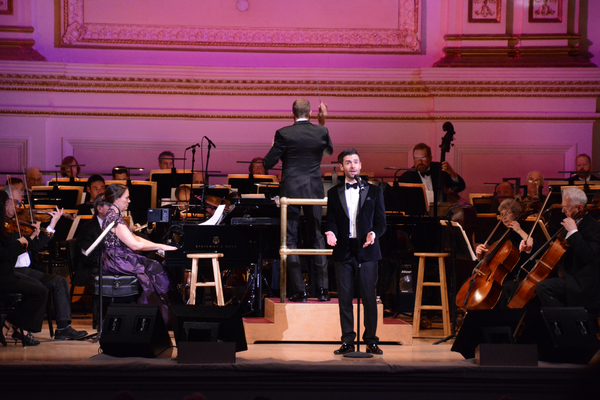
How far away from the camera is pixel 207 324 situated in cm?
386

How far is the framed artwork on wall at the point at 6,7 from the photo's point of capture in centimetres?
830

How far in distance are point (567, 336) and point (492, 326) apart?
15.5 inches

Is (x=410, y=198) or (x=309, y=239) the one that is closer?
(x=309, y=239)

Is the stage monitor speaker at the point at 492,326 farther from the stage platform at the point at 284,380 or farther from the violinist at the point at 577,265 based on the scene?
the violinist at the point at 577,265

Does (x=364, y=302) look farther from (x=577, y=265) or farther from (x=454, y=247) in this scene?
(x=577, y=265)

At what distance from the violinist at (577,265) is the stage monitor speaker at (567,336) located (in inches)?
13.6

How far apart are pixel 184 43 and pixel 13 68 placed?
6.53 ft

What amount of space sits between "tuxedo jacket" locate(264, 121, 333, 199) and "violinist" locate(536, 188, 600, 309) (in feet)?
5.10

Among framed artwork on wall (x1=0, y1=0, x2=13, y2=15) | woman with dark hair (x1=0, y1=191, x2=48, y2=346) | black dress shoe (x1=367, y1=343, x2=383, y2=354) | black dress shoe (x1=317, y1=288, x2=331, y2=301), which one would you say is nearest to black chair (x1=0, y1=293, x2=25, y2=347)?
woman with dark hair (x1=0, y1=191, x2=48, y2=346)

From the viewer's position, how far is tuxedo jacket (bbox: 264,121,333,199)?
4.54m

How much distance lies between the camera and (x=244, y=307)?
219 inches

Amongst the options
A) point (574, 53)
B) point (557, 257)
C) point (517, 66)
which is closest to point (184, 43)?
point (517, 66)

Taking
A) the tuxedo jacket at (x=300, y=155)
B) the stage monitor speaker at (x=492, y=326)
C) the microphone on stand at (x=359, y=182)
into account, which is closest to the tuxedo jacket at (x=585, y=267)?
the stage monitor speaker at (x=492, y=326)

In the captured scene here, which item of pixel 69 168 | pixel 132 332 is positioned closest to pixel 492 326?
pixel 132 332
